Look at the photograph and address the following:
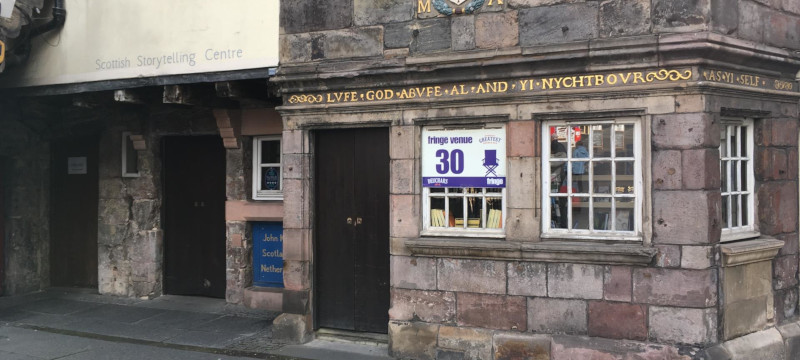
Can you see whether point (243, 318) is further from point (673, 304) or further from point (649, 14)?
point (649, 14)

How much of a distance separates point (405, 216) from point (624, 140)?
2365 mm

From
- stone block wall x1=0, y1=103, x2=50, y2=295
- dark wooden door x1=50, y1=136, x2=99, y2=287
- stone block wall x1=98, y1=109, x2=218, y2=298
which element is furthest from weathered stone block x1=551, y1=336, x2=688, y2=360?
stone block wall x1=0, y1=103, x2=50, y2=295

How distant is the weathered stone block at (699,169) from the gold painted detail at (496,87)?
26.6 inches

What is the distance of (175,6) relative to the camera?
866cm

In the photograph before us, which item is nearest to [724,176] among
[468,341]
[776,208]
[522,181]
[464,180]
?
[776,208]

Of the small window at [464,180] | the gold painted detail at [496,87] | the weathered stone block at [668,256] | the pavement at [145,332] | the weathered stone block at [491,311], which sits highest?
the gold painted detail at [496,87]

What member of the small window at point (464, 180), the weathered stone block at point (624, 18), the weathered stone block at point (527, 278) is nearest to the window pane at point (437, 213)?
the small window at point (464, 180)

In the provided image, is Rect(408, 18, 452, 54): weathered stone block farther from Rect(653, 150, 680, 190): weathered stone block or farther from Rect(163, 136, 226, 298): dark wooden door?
Rect(163, 136, 226, 298): dark wooden door

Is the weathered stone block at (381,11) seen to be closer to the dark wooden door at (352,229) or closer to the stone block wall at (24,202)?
the dark wooden door at (352,229)

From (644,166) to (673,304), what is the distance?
1.26 meters

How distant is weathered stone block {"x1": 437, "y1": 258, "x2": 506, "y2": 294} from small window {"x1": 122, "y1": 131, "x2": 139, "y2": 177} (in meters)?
5.95

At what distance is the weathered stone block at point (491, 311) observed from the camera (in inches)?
270

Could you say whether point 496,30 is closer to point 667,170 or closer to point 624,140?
point 624,140

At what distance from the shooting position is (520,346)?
6766mm
